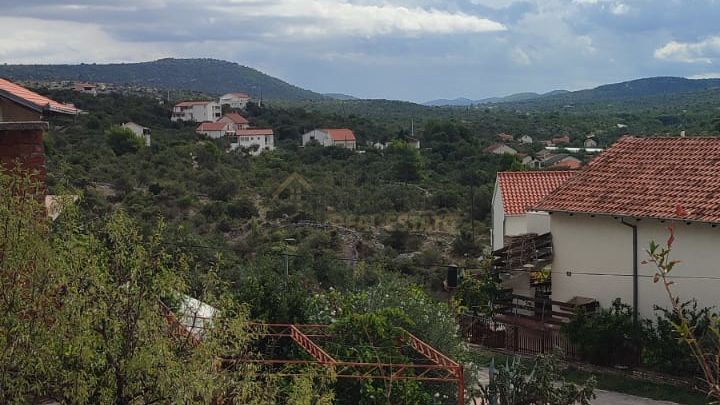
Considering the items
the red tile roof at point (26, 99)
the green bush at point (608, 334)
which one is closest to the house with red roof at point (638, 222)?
the green bush at point (608, 334)

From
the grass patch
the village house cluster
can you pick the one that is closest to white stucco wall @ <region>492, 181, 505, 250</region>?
the grass patch

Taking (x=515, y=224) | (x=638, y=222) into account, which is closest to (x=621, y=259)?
(x=638, y=222)

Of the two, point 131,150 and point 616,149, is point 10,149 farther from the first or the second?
point 131,150

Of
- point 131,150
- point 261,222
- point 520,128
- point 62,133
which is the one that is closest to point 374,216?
point 261,222

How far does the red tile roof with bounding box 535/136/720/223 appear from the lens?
18234mm

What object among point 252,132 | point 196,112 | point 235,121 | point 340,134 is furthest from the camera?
point 196,112

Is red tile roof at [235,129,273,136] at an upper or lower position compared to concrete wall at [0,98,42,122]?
lower

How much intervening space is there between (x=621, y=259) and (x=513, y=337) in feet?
11.4

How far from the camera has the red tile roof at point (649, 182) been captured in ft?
59.8

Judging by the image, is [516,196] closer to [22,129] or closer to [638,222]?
[638,222]

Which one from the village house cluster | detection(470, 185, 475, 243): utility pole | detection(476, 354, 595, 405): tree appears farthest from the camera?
the village house cluster

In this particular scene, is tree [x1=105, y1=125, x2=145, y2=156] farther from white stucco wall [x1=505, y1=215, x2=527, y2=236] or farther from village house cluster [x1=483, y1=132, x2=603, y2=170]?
white stucco wall [x1=505, y1=215, x2=527, y2=236]

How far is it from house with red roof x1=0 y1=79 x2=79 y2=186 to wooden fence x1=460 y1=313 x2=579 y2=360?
1307 centimetres

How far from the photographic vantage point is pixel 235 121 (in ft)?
308
